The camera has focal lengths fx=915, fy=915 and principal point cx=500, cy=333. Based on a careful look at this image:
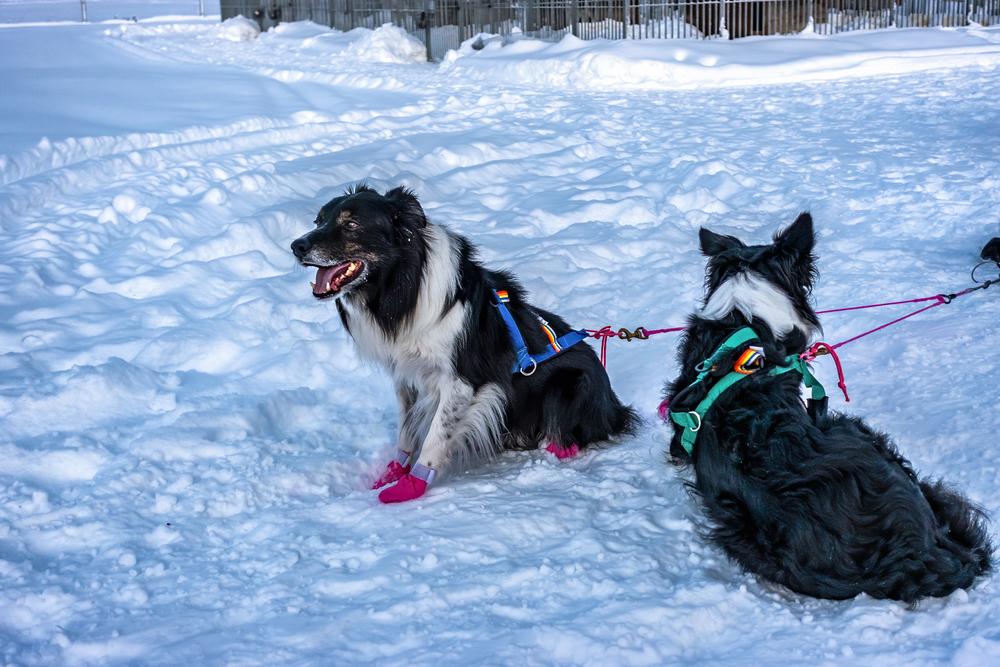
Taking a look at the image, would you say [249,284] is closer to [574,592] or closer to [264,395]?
[264,395]

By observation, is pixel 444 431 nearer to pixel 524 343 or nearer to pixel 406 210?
pixel 524 343

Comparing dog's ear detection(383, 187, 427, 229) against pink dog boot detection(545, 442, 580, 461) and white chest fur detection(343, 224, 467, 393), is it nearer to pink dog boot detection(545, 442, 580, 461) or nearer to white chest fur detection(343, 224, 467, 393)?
white chest fur detection(343, 224, 467, 393)

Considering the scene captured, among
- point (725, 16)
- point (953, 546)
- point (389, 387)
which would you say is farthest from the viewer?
point (725, 16)

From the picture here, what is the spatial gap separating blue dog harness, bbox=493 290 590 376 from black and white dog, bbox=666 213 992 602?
103 cm

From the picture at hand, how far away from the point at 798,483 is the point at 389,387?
2.85 metres

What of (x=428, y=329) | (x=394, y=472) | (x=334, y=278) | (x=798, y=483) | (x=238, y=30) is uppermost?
(x=238, y=30)

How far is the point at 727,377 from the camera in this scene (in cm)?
338

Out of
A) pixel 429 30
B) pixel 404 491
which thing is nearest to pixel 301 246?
pixel 404 491

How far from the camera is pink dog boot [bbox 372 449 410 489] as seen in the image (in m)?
4.38

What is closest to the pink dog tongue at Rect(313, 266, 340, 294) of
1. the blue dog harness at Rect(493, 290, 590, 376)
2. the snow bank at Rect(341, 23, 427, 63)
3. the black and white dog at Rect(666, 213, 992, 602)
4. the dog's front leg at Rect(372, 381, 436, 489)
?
the dog's front leg at Rect(372, 381, 436, 489)

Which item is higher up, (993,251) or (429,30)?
(429,30)

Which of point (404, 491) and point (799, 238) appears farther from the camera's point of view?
point (404, 491)

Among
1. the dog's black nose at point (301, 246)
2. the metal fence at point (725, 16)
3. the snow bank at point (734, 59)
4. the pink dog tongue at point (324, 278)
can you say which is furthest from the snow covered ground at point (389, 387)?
the metal fence at point (725, 16)

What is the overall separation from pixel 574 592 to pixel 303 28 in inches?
1077
